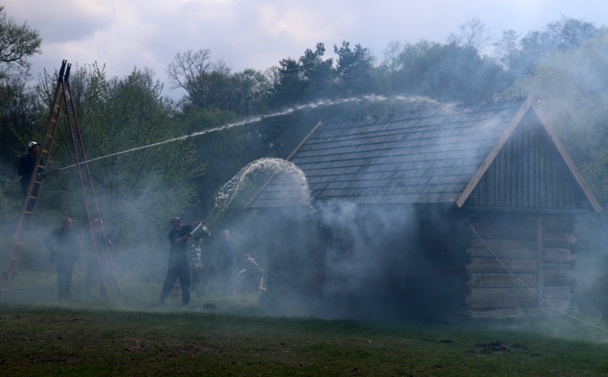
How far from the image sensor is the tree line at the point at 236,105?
90.7 feet

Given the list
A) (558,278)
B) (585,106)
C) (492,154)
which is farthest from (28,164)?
(585,106)

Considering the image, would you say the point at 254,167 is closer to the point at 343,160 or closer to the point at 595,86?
the point at 343,160

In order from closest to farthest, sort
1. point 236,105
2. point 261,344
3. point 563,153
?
point 261,344 < point 563,153 < point 236,105

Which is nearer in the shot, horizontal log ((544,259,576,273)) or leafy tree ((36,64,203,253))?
horizontal log ((544,259,576,273))

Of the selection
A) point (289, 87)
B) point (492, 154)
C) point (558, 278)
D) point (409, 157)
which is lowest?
point (558, 278)

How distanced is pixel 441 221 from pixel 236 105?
41.6 m

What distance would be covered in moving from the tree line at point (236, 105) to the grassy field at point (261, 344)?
6.92 metres

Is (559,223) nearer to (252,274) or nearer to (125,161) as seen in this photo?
(252,274)

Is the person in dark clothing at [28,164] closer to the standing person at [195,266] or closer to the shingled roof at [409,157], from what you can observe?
the shingled roof at [409,157]

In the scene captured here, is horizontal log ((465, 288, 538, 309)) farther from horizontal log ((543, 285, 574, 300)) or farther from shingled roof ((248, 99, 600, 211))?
shingled roof ((248, 99, 600, 211))

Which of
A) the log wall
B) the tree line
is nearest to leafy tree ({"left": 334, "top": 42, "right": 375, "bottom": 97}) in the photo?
the tree line

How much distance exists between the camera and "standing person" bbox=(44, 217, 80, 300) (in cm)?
1962

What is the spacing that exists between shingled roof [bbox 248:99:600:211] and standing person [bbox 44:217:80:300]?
4.78 meters

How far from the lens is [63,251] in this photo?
64.3ft
